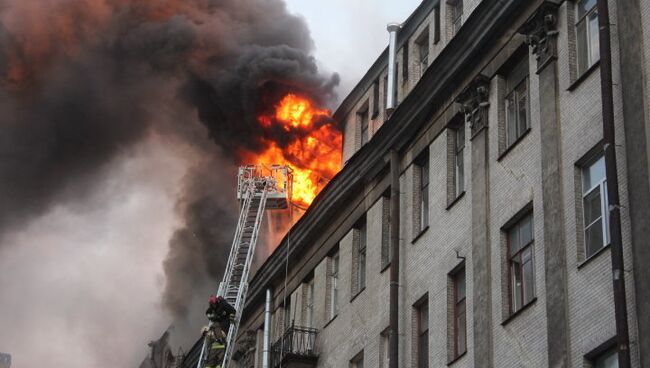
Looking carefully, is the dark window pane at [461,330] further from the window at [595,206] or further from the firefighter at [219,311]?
the firefighter at [219,311]

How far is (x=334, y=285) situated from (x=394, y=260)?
17.3ft

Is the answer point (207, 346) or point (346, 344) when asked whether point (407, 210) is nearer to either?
point (346, 344)

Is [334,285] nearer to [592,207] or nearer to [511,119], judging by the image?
[511,119]

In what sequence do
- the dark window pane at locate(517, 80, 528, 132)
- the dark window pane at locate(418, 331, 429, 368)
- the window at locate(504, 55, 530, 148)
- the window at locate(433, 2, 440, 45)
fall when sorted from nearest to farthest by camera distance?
the dark window pane at locate(517, 80, 528, 132) → the window at locate(504, 55, 530, 148) → the dark window pane at locate(418, 331, 429, 368) → the window at locate(433, 2, 440, 45)

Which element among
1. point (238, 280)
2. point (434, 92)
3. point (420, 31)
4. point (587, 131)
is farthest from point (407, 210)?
point (238, 280)

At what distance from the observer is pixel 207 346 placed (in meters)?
38.6

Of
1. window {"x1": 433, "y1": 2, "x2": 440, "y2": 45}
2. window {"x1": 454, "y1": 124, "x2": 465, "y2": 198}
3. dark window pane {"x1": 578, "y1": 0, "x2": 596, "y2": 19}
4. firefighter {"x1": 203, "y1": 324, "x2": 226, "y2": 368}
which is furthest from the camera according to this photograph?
firefighter {"x1": 203, "y1": 324, "x2": 226, "y2": 368}

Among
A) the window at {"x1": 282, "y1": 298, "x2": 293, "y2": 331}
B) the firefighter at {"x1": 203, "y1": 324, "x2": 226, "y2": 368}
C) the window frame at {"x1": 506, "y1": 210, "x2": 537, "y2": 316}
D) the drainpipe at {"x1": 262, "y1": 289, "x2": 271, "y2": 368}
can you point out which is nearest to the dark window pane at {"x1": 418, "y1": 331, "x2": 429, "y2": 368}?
the window frame at {"x1": 506, "y1": 210, "x2": 537, "y2": 316}

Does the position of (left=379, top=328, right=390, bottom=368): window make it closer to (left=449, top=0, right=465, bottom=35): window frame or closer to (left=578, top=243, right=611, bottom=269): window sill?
(left=449, top=0, right=465, bottom=35): window frame

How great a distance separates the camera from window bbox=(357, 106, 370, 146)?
122 feet

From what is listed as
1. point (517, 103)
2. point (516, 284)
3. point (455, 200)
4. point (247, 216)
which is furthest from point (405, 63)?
point (247, 216)

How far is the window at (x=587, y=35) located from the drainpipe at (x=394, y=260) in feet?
24.9

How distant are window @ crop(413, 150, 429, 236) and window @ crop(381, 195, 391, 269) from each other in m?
1.53

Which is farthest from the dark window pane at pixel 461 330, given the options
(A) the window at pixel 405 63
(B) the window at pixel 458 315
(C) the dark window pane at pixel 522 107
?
(A) the window at pixel 405 63
